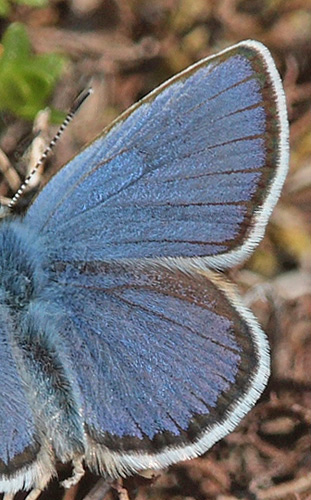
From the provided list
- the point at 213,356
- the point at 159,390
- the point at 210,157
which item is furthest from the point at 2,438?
the point at 210,157

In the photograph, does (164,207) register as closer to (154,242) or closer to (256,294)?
(154,242)

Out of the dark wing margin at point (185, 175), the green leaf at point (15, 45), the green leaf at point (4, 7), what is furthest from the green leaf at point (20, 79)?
the dark wing margin at point (185, 175)

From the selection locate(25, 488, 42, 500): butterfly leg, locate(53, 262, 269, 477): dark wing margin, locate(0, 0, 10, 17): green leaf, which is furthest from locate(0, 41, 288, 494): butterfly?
locate(0, 0, 10, 17): green leaf

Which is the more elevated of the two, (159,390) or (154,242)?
(154,242)

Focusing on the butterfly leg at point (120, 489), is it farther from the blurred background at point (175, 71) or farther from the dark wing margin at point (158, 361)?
the dark wing margin at point (158, 361)

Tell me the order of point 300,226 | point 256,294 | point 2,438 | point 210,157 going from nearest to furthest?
point 2,438 < point 210,157 < point 256,294 < point 300,226

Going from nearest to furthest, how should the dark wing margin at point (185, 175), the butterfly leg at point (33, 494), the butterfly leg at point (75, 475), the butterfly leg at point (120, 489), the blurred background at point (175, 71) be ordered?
the dark wing margin at point (185, 175), the butterfly leg at point (75, 475), the butterfly leg at point (33, 494), the butterfly leg at point (120, 489), the blurred background at point (175, 71)
